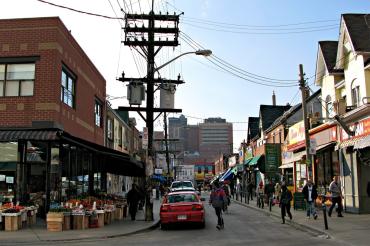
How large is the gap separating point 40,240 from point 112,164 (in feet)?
46.9

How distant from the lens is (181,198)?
17625mm

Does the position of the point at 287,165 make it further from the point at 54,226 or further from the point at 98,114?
the point at 54,226

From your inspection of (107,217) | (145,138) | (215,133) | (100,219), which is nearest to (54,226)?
(100,219)

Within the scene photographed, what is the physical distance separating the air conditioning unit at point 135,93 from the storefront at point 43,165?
8.95ft

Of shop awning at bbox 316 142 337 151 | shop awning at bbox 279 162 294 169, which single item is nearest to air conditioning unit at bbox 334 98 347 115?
shop awning at bbox 316 142 337 151

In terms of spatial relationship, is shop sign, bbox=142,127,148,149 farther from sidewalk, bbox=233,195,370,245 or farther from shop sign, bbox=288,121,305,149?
shop sign, bbox=288,121,305,149

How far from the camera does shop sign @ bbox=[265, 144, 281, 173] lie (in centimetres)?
3759

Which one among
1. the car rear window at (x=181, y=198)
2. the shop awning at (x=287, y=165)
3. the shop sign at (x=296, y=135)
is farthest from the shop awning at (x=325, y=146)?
the car rear window at (x=181, y=198)

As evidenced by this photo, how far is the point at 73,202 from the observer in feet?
57.4

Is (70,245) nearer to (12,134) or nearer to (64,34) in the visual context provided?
(12,134)

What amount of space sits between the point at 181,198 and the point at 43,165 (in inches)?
293

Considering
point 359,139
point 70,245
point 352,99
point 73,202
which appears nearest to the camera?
point 70,245

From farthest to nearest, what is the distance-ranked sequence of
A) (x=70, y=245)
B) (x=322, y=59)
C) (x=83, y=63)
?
(x=322, y=59) → (x=83, y=63) → (x=70, y=245)

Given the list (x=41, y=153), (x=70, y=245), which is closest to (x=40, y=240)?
(x=70, y=245)
